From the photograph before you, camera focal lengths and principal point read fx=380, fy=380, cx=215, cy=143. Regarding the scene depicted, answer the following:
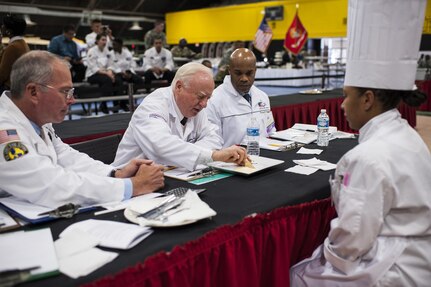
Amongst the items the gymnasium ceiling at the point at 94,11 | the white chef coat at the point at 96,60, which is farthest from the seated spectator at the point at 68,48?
the gymnasium ceiling at the point at 94,11

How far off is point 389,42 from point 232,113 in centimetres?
179

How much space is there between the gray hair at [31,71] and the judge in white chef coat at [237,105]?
5.55 ft

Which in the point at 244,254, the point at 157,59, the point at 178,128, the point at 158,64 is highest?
the point at 157,59

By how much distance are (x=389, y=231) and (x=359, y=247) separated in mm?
116

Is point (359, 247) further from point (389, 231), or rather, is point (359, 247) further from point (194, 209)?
point (194, 209)

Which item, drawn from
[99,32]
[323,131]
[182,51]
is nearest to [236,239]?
[323,131]

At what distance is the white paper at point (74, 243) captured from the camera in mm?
1029

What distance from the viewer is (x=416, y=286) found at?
1.17m

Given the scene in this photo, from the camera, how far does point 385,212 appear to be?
3.82ft

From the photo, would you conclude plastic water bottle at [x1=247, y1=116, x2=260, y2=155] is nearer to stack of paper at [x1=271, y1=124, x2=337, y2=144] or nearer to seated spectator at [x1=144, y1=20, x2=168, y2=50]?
stack of paper at [x1=271, y1=124, x2=337, y2=144]

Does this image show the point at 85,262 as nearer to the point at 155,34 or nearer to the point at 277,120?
the point at 277,120

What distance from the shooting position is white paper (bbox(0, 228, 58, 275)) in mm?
945

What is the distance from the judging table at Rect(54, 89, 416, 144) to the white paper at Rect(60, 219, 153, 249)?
1836 millimetres

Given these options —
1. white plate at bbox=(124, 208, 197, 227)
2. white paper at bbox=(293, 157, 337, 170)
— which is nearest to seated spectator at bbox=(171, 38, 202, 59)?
white paper at bbox=(293, 157, 337, 170)
